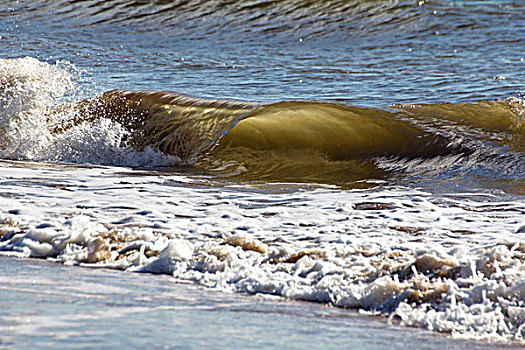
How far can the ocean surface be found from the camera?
246 cm

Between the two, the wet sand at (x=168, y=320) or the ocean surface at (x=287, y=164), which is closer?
the wet sand at (x=168, y=320)

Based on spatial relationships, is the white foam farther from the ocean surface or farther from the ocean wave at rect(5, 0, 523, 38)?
the ocean wave at rect(5, 0, 523, 38)

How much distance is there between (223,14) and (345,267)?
12543mm

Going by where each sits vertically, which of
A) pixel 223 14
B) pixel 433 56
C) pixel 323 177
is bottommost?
pixel 323 177

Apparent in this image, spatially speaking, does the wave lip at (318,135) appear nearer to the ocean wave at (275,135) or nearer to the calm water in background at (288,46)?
the ocean wave at (275,135)

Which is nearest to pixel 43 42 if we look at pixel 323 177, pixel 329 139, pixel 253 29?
pixel 253 29

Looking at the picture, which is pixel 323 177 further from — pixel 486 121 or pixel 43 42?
pixel 43 42

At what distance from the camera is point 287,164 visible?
5395mm

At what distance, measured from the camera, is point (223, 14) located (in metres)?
14.4

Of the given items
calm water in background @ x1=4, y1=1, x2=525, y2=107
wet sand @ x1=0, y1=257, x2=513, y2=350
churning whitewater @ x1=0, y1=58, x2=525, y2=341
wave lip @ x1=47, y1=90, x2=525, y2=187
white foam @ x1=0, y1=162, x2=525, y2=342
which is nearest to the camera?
wet sand @ x1=0, y1=257, x2=513, y2=350

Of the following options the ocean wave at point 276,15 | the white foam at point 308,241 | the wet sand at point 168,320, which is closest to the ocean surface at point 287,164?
the white foam at point 308,241

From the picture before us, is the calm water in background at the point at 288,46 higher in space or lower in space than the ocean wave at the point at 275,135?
higher

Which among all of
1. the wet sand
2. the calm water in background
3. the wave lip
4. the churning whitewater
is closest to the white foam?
the churning whitewater

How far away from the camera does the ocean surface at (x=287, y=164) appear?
Result: 2.46 metres
